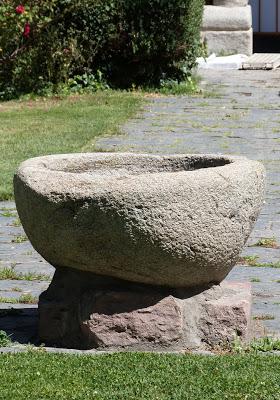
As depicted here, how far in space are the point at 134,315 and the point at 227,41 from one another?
13032 mm

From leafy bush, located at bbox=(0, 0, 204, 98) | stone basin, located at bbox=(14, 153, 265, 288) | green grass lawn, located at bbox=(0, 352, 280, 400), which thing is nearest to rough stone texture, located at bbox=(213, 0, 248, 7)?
leafy bush, located at bbox=(0, 0, 204, 98)

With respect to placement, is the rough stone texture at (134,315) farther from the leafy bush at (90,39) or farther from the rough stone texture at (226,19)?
the rough stone texture at (226,19)

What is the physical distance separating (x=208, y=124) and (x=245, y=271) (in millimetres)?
5933

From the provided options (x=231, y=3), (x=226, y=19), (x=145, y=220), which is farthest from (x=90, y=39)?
(x=145, y=220)

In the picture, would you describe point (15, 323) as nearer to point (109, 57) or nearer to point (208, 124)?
point (208, 124)

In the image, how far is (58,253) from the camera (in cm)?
536

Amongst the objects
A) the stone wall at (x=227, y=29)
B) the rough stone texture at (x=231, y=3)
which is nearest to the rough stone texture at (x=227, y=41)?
the stone wall at (x=227, y=29)

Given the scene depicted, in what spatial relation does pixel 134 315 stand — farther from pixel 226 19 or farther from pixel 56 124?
pixel 226 19

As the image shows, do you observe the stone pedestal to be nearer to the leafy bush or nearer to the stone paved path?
the stone paved path

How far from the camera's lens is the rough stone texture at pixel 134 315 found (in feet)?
17.5

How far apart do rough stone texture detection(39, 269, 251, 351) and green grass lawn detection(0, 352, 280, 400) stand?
0.24 meters

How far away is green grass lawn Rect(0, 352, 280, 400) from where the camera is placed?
14.7 ft

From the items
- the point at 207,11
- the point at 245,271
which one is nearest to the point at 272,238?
the point at 245,271

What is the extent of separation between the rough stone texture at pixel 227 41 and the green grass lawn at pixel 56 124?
11.1 feet
